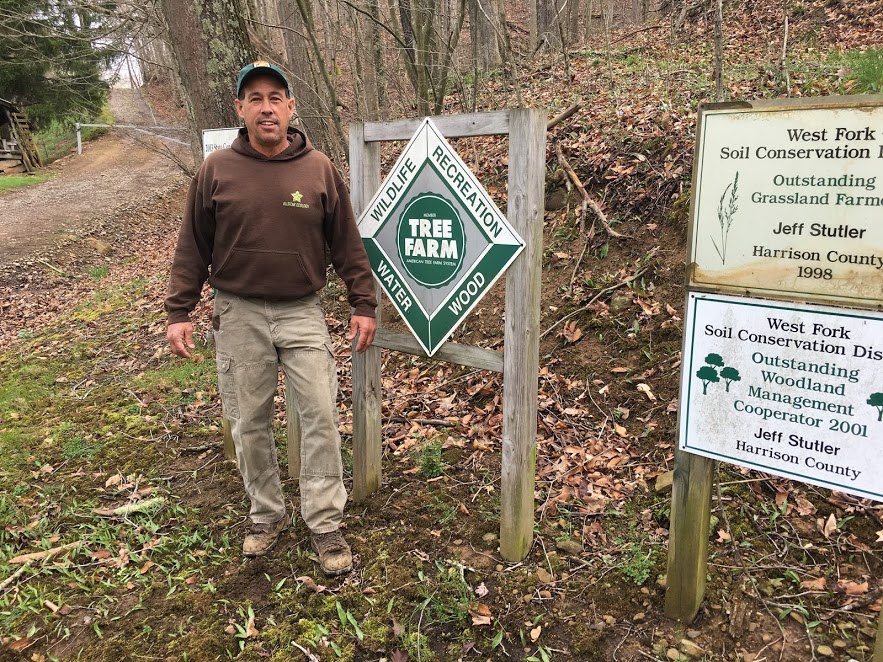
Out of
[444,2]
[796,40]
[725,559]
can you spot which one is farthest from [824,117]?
[796,40]

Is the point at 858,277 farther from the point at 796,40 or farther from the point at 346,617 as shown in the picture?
the point at 796,40

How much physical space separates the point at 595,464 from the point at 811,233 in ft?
7.33

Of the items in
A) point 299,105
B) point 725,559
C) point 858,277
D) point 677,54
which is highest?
point 677,54

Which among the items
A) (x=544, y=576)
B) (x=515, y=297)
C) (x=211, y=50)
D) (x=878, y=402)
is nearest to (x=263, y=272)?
(x=515, y=297)

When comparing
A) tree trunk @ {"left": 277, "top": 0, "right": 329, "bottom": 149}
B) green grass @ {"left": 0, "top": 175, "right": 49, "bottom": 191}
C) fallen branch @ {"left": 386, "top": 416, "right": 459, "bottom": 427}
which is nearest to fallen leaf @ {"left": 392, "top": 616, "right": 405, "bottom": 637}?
fallen branch @ {"left": 386, "top": 416, "right": 459, "bottom": 427}

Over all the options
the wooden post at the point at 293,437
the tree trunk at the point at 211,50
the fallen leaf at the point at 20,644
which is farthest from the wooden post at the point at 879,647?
the tree trunk at the point at 211,50

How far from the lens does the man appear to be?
10.4ft

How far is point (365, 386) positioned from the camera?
379 cm

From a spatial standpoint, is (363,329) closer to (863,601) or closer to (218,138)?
(218,138)

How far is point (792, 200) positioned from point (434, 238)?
1695 mm

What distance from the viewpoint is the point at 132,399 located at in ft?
19.9

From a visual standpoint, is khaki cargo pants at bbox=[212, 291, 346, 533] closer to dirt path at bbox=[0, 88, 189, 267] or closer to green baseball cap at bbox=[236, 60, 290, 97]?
green baseball cap at bbox=[236, 60, 290, 97]

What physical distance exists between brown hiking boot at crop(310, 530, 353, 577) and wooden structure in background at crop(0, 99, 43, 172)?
27.1 m

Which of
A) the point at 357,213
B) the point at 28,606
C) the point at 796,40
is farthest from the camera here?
the point at 796,40
